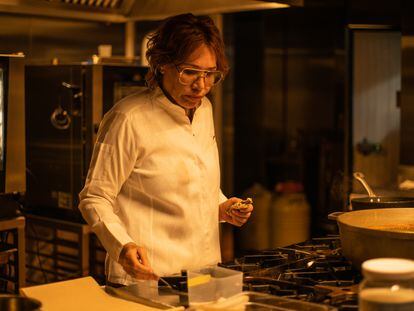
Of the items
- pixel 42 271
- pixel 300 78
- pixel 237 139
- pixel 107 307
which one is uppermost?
pixel 300 78

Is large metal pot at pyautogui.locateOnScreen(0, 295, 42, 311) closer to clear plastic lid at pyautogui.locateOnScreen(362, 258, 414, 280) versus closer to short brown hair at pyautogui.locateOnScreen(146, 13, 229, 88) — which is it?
clear plastic lid at pyautogui.locateOnScreen(362, 258, 414, 280)

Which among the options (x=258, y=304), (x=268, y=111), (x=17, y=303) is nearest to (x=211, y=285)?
(x=258, y=304)

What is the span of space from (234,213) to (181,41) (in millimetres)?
614

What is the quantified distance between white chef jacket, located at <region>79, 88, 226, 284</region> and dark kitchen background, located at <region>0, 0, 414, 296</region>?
42.9 inches

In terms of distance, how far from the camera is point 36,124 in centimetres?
390

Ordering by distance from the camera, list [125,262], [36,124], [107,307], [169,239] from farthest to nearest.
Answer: [36,124]
[169,239]
[125,262]
[107,307]

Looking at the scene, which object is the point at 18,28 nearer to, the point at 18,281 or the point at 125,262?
the point at 18,281

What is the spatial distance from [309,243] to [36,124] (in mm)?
1911

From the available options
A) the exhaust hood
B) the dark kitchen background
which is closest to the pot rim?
the dark kitchen background

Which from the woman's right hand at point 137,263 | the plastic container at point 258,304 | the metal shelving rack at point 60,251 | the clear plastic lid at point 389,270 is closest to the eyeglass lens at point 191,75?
the woman's right hand at point 137,263

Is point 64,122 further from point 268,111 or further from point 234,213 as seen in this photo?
point 268,111

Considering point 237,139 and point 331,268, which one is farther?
point 237,139

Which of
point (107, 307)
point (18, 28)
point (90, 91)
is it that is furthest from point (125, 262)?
point (18, 28)

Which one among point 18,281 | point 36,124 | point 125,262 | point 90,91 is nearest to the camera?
point 125,262
